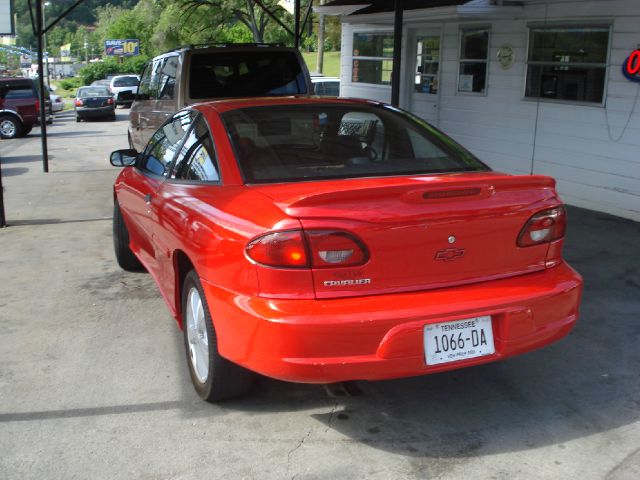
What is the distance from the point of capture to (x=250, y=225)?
3.30 metres

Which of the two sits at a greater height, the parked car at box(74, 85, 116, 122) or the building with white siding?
the building with white siding

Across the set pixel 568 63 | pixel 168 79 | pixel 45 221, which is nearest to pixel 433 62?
pixel 568 63

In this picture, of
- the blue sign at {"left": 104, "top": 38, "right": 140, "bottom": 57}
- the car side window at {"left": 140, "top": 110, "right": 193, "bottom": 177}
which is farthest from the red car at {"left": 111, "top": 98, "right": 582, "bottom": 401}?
the blue sign at {"left": 104, "top": 38, "right": 140, "bottom": 57}

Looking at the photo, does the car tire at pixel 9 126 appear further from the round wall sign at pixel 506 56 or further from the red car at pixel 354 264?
the red car at pixel 354 264

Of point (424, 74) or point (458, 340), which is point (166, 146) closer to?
point (458, 340)

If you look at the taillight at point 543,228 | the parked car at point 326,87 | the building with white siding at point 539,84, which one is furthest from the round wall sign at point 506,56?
the parked car at point 326,87

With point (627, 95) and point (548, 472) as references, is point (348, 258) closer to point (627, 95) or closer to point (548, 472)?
point (548, 472)

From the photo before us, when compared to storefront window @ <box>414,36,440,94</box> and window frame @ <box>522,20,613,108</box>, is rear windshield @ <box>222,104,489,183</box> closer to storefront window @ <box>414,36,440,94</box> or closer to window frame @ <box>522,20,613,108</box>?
window frame @ <box>522,20,613,108</box>

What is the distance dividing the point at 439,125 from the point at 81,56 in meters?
132

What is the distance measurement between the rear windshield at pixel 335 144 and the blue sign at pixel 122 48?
78369mm

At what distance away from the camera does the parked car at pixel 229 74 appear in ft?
27.6

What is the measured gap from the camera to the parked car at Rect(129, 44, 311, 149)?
8414mm

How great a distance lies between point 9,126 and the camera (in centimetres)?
2378

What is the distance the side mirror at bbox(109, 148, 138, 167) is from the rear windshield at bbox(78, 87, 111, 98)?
87.2 feet
